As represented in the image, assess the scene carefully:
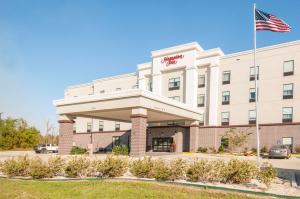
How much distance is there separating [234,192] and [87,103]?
86.5 ft

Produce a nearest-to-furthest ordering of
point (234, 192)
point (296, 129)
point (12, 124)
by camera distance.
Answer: point (234, 192)
point (296, 129)
point (12, 124)

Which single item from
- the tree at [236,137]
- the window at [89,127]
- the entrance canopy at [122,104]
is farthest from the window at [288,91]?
the window at [89,127]

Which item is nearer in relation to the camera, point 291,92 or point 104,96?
point 104,96

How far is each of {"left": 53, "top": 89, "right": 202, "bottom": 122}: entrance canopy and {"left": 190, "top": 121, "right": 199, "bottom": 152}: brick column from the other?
9.71 feet

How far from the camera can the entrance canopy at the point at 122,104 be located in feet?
108

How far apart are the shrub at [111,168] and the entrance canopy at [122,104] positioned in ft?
50.8

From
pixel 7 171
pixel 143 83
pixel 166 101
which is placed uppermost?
pixel 143 83

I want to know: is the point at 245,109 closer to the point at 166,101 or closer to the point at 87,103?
the point at 166,101

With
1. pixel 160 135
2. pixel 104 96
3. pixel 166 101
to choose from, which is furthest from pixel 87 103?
pixel 160 135

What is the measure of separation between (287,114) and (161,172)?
31292mm

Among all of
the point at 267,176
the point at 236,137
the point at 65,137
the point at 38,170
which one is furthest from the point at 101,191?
the point at 236,137

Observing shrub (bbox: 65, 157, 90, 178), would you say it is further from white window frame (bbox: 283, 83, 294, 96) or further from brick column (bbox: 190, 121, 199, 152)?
white window frame (bbox: 283, 83, 294, 96)

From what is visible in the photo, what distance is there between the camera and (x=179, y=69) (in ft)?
165

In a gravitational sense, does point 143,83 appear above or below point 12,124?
above
